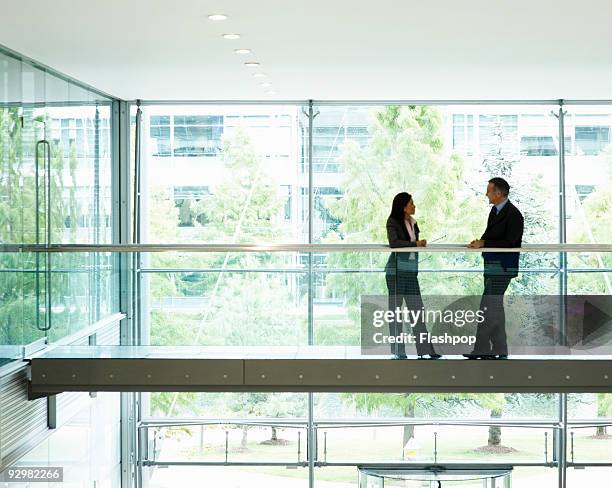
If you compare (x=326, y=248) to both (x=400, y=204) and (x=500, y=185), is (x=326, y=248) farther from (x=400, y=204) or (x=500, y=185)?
(x=500, y=185)

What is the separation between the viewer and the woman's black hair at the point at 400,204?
11.9 meters

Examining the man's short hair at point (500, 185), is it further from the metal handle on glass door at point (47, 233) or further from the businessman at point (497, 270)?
the metal handle on glass door at point (47, 233)

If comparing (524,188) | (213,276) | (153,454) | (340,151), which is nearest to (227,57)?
(213,276)

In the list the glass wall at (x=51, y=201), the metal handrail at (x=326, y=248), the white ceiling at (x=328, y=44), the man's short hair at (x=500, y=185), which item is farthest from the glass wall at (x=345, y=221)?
the man's short hair at (x=500, y=185)

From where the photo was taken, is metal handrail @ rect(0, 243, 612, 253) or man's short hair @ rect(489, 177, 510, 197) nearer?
metal handrail @ rect(0, 243, 612, 253)

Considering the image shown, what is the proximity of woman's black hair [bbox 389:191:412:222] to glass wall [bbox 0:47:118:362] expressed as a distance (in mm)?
3507

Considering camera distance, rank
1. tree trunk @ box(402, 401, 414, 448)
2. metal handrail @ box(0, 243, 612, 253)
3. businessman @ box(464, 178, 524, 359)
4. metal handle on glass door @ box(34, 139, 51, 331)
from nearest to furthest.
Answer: metal handle on glass door @ box(34, 139, 51, 331) < metal handrail @ box(0, 243, 612, 253) < businessman @ box(464, 178, 524, 359) < tree trunk @ box(402, 401, 414, 448)

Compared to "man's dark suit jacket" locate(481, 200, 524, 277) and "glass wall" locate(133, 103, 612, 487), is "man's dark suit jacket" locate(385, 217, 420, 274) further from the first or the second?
"glass wall" locate(133, 103, 612, 487)

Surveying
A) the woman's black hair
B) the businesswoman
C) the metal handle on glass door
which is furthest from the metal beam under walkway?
the woman's black hair

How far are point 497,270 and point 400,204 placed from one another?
117 centimetres

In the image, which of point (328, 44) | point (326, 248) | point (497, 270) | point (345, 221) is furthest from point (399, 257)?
point (345, 221)

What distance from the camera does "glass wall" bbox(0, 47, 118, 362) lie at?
35.0ft

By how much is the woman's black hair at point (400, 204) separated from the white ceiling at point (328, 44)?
1276 millimetres

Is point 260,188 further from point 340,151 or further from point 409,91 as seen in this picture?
point 409,91
